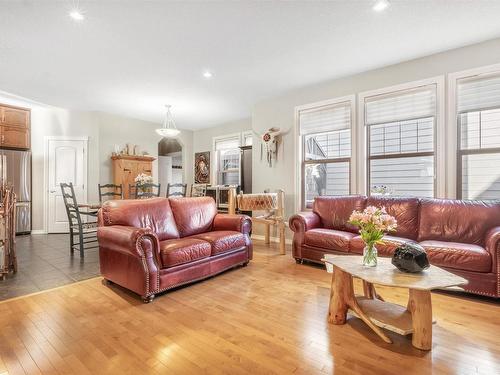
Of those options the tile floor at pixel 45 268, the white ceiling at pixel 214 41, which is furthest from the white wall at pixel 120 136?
the tile floor at pixel 45 268

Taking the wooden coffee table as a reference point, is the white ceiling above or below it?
above

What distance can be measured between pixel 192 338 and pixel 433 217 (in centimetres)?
308

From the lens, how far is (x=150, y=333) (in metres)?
2.00

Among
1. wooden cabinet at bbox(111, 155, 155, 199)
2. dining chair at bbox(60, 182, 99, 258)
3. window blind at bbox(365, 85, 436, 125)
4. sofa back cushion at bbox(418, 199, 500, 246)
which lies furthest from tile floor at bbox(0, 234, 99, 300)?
window blind at bbox(365, 85, 436, 125)

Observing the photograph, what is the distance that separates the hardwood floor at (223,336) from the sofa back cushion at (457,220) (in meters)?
0.78

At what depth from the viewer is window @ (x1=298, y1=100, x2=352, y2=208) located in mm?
4551

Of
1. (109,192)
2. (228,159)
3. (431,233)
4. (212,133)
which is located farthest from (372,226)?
(212,133)

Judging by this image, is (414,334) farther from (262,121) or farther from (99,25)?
(262,121)

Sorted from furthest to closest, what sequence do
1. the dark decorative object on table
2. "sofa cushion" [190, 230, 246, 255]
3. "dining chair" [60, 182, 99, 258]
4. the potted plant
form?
1. "dining chair" [60, 182, 99, 258]
2. "sofa cushion" [190, 230, 246, 255]
3. the potted plant
4. the dark decorative object on table

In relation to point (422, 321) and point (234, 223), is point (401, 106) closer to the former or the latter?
point (234, 223)

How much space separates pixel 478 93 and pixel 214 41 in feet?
11.1

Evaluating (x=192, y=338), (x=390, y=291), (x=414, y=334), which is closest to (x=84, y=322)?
(x=192, y=338)

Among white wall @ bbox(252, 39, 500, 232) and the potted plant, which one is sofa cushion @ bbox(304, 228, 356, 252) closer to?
the potted plant

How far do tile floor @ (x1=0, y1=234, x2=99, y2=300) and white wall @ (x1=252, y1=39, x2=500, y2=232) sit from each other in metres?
3.32
